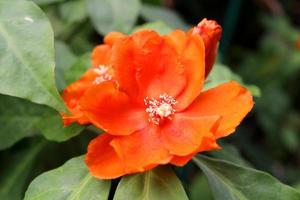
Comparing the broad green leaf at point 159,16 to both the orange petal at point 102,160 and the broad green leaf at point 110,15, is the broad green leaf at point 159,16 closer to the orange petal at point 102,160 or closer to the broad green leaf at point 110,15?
the broad green leaf at point 110,15

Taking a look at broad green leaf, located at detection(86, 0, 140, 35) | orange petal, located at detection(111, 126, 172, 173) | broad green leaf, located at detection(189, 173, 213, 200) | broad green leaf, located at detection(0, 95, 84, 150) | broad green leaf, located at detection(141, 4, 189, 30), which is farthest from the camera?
broad green leaf, located at detection(189, 173, 213, 200)

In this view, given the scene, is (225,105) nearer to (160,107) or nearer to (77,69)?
(160,107)

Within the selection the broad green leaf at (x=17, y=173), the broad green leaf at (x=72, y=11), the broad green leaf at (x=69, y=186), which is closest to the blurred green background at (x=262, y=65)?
the broad green leaf at (x=72, y=11)

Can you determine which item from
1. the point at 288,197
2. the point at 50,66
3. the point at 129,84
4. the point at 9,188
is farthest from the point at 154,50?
the point at 9,188

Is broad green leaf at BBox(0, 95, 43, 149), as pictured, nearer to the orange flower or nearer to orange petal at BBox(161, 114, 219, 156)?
the orange flower

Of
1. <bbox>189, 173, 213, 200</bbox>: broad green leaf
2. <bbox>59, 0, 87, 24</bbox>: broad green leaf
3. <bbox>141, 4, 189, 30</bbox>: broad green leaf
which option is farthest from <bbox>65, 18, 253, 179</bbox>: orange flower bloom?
<bbox>189, 173, 213, 200</bbox>: broad green leaf

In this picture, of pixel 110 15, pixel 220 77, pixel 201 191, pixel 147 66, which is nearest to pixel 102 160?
pixel 147 66
